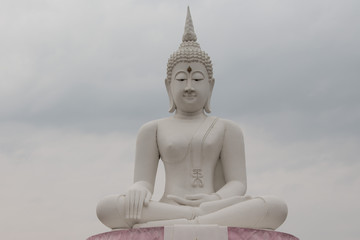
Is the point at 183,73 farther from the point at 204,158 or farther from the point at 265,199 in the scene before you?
the point at 265,199

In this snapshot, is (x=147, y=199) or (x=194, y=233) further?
(x=147, y=199)

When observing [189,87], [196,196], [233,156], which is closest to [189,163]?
[233,156]

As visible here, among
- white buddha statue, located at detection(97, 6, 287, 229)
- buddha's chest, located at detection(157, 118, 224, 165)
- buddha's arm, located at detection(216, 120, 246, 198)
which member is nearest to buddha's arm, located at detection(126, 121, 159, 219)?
white buddha statue, located at detection(97, 6, 287, 229)

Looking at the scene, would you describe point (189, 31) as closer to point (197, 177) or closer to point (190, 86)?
point (190, 86)

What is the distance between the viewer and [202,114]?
9.22 metres

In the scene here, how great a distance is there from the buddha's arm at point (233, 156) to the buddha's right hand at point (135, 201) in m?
1.32

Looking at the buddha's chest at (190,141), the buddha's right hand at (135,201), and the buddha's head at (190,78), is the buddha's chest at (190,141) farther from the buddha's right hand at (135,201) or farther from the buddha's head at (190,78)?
the buddha's right hand at (135,201)

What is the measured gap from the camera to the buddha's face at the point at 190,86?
29.2 feet

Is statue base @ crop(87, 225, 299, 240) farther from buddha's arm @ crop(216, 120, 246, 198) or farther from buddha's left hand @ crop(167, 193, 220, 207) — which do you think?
buddha's arm @ crop(216, 120, 246, 198)

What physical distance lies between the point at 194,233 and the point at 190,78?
2.72 metres

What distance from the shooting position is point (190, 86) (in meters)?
8.85

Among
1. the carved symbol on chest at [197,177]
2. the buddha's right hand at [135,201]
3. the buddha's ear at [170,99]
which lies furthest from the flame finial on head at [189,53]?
the buddha's right hand at [135,201]

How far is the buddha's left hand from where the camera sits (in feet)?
26.0

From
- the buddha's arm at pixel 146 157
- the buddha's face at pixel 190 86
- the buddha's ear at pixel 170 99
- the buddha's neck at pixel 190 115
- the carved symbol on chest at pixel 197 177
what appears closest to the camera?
the carved symbol on chest at pixel 197 177
